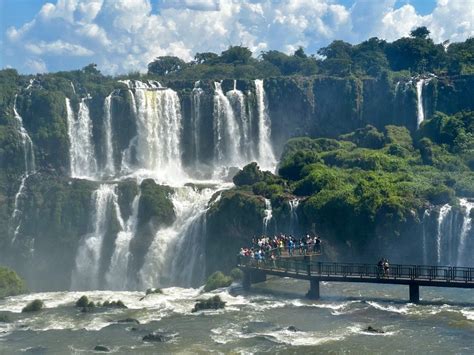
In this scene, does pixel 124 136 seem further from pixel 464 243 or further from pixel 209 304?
pixel 209 304

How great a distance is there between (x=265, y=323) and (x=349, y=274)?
733 cm

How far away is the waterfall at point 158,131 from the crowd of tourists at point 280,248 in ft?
80.5

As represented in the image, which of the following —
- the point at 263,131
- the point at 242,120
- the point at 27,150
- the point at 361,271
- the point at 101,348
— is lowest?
the point at 101,348

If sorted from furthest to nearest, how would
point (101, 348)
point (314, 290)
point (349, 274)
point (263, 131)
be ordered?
point (263, 131) → point (314, 290) → point (349, 274) → point (101, 348)

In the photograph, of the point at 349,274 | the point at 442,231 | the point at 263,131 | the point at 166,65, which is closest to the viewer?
the point at 349,274

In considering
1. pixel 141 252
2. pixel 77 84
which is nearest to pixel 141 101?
pixel 77 84

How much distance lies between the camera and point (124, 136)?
76.1m

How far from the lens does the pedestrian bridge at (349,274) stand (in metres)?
41.8

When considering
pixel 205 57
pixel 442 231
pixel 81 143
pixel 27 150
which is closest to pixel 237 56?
pixel 205 57

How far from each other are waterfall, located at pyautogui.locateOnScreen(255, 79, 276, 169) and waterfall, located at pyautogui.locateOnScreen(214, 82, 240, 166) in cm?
237

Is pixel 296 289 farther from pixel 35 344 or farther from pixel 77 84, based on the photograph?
pixel 77 84

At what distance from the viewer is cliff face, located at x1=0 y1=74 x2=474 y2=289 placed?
200 feet

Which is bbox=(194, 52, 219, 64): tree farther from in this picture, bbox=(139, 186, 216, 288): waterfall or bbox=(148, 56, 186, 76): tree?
bbox=(139, 186, 216, 288): waterfall

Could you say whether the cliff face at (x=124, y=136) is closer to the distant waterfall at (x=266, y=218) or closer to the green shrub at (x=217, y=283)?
the distant waterfall at (x=266, y=218)
